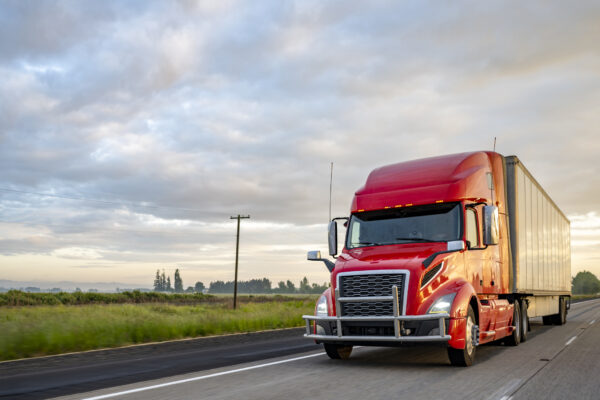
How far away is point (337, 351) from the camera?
429 inches

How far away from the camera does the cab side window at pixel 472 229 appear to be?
10.6 meters

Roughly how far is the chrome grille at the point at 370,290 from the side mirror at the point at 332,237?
4.68 ft

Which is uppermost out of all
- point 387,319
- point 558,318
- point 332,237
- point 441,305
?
point 332,237

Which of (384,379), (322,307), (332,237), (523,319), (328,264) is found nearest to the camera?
(384,379)

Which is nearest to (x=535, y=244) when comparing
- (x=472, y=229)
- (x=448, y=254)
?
(x=472, y=229)

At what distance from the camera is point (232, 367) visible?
10164 millimetres

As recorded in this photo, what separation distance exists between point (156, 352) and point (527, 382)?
7.77m

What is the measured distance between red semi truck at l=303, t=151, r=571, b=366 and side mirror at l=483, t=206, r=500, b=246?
0.02 meters

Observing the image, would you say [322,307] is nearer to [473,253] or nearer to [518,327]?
[473,253]

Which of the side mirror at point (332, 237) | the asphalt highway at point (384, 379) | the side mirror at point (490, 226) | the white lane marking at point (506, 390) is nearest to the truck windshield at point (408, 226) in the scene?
the side mirror at point (332, 237)

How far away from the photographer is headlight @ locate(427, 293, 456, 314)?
9.30 meters

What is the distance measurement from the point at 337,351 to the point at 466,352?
232 centimetres

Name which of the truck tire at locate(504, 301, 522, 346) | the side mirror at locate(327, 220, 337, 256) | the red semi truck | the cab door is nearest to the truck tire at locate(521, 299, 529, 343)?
the truck tire at locate(504, 301, 522, 346)

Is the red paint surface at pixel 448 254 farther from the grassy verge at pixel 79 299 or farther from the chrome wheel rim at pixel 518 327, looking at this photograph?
the grassy verge at pixel 79 299
